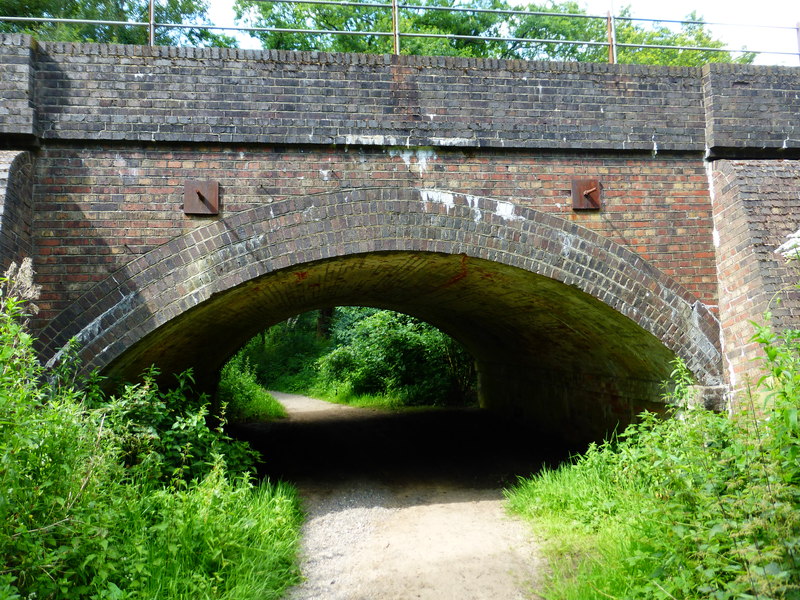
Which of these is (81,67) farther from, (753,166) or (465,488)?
(753,166)

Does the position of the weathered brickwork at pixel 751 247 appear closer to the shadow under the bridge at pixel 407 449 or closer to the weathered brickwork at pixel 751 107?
the weathered brickwork at pixel 751 107

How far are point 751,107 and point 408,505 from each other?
542 centimetres

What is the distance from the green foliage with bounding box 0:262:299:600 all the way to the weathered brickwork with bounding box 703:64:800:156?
5671mm

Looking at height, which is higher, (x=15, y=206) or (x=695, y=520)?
(x=15, y=206)

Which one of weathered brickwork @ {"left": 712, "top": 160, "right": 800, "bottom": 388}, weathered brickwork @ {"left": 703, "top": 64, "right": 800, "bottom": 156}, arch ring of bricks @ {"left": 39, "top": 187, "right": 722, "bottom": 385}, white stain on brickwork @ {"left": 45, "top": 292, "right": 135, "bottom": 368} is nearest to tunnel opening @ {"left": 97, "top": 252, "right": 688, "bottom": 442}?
arch ring of bricks @ {"left": 39, "top": 187, "right": 722, "bottom": 385}

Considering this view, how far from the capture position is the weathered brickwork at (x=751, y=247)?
5.47 meters

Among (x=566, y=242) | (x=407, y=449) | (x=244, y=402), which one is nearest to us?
(x=566, y=242)

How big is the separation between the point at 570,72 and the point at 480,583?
480 centimetres

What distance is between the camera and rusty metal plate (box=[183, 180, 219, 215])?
5.31 m

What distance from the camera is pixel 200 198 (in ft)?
17.5

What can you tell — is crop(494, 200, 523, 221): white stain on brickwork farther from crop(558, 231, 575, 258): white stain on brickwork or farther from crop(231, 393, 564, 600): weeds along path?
crop(231, 393, 564, 600): weeds along path

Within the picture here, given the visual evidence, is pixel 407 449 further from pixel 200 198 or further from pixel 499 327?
pixel 200 198

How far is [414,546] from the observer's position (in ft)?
15.8

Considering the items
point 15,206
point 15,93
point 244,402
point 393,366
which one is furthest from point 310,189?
point 393,366
